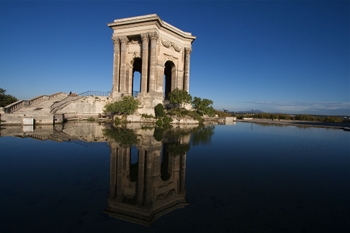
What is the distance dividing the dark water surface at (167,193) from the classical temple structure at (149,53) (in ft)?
61.5

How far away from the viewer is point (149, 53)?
1048 inches

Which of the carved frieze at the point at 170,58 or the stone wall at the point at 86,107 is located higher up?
the carved frieze at the point at 170,58

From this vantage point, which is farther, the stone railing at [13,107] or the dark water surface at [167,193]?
the stone railing at [13,107]

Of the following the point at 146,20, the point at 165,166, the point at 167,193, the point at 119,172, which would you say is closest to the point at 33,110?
the point at 146,20

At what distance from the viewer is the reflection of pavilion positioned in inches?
149

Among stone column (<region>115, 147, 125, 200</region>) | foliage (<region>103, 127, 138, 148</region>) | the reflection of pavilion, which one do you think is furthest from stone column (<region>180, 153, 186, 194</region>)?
foliage (<region>103, 127, 138, 148</region>)

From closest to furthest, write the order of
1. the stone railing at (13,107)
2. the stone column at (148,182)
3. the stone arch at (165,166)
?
the stone column at (148,182)
the stone arch at (165,166)
the stone railing at (13,107)

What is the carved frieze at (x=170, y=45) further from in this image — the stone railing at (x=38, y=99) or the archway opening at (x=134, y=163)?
the archway opening at (x=134, y=163)

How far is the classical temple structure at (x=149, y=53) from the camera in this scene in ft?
84.7

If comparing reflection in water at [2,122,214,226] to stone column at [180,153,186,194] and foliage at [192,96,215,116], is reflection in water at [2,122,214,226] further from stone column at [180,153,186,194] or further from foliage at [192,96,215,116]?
foliage at [192,96,215,116]

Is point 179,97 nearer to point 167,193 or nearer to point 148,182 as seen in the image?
point 148,182

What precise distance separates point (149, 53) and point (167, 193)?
24.7 m

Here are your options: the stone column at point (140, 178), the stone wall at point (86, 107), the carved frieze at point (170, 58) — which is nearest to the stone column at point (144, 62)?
the carved frieze at point (170, 58)

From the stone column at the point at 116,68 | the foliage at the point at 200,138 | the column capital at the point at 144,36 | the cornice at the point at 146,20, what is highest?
the cornice at the point at 146,20
